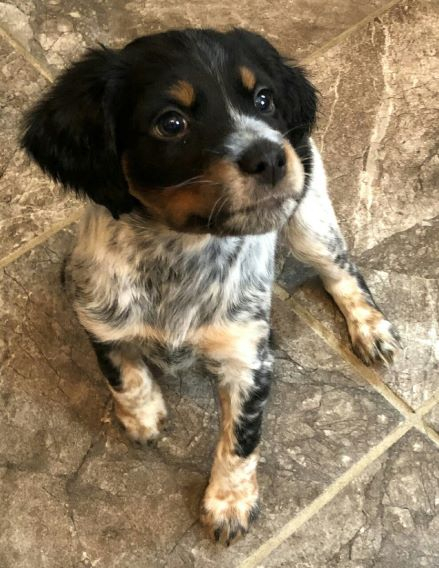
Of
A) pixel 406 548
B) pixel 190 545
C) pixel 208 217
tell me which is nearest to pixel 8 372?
pixel 190 545

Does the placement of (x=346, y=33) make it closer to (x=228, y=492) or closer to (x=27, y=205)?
(x=27, y=205)

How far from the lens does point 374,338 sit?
2.24m

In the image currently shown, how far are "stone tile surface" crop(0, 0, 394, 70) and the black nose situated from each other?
1.48m

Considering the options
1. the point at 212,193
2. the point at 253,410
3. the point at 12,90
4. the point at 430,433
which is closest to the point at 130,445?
the point at 253,410

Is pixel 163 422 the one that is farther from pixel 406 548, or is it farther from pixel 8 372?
pixel 406 548

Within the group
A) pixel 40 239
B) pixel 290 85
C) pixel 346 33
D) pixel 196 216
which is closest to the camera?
pixel 196 216

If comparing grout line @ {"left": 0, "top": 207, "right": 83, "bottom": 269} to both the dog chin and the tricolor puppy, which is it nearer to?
the tricolor puppy

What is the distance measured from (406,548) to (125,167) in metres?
1.18

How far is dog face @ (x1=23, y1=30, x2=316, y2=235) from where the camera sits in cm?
146

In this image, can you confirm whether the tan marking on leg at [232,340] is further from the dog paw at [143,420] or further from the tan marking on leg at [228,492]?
the dog paw at [143,420]

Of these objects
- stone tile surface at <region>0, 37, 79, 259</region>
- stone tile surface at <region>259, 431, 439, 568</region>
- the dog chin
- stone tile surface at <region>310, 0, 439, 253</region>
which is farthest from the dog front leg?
stone tile surface at <region>0, 37, 79, 259</region>

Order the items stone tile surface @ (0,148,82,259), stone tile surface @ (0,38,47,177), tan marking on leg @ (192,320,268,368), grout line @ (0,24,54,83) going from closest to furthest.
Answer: tan marking on leg @ (192,320,268,368), stone tile surface @ (0,148,82,259), stone tile surface @ (0,38,47,177), grout line @ (0,24,54,83)

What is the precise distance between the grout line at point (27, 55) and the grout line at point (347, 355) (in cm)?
113

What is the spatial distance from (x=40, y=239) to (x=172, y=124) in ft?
3.48
